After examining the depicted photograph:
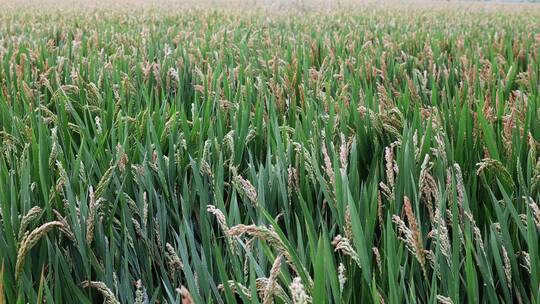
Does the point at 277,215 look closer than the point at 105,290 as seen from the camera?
No

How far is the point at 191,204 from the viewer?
1.13 meters

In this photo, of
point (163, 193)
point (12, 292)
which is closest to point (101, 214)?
point (163, 193)

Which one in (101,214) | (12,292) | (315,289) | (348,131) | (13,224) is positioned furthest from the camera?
(348,131)

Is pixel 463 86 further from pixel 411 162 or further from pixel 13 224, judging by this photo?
pixel 13 224

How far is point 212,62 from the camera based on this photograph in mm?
Answer: 3002

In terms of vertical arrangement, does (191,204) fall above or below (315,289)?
below

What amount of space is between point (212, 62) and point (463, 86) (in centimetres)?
140

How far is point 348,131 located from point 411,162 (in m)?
0.43

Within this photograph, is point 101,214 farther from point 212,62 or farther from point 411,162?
point 212,62

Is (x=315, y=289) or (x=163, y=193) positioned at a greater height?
(x=315, y=289)

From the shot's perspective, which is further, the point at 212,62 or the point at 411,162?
the point at 212,62

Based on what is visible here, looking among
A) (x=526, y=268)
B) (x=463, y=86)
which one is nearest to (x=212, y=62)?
(x=463, y=86)

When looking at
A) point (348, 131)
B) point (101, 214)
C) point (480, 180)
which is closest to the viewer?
point (101, 214)

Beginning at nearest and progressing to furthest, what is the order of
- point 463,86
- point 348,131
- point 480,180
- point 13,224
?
point 13,224 < point 480,180 < point 348,131 < point 463,86
